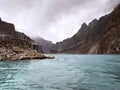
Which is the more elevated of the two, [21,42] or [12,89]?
[21,42]

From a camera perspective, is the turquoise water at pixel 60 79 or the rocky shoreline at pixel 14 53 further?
the rocky shoreline at pixel 14 53

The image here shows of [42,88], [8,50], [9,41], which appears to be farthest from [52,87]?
[9,41]

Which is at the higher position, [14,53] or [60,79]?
[14,53]

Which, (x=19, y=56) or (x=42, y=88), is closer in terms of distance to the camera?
(x=42, y=88)

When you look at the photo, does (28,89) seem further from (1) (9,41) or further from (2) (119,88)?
(1) (9,41)

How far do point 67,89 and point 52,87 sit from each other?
2253 millimetres

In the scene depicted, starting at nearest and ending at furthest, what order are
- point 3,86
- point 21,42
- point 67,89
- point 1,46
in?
point 67,89 < point 3,86 < point 1,46 < point 21,42

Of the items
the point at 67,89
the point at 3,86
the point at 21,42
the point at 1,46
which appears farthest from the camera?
the point at 21,42

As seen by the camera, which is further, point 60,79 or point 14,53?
point 14,53

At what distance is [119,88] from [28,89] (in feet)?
33.4

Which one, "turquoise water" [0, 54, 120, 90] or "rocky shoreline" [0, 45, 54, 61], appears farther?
"rocky shoreline" [0, 45, 54, 61]

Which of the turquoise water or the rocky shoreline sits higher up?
the rocky shoreline

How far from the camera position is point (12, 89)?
28125 mm

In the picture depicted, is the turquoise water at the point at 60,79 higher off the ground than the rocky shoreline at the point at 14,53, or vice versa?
the rocky shoreline at the point at 14,53
